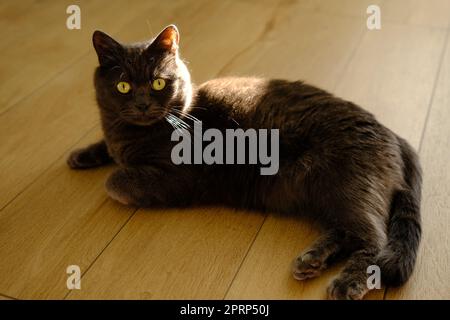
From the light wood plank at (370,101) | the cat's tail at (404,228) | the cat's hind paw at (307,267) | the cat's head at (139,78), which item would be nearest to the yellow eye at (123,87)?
the cat's head at (139,78)

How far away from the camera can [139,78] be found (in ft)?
4.69

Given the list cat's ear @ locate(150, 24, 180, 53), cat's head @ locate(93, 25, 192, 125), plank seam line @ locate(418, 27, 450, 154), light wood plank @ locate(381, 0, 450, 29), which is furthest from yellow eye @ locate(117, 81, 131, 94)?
light wood plank @ locate(381, 0, 450, 29)

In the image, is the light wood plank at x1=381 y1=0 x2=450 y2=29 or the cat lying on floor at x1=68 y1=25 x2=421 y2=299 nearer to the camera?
the cat lying on floor at x1=68 y1=25 x2=421 y2=299

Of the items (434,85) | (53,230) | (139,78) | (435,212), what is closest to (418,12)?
(434,85)

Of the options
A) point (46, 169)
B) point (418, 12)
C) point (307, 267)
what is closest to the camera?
point (307, 267)

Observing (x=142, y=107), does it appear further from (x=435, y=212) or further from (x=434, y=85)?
(x=434, y=85)

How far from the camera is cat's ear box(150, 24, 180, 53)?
1.45 meters

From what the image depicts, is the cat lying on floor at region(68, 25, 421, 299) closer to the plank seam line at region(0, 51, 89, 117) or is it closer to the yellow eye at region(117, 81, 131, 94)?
the yellow eye at region(117, 81, 131, 94)

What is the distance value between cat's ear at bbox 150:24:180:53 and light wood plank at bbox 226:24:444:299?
21.5 inches

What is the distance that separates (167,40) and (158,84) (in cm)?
13

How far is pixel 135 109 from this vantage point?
1.43 meters
